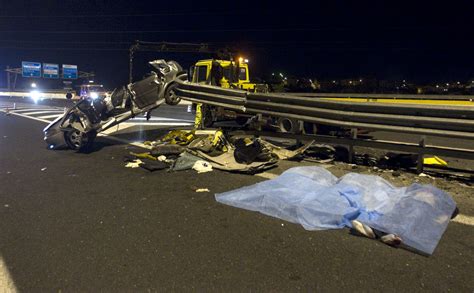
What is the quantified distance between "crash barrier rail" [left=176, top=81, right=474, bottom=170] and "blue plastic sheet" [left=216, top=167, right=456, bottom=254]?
4.21ft

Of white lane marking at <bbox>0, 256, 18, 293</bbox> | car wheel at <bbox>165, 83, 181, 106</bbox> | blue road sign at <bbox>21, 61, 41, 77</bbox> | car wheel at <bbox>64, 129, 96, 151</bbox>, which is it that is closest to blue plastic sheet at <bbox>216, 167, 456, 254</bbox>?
white lane marking at <bbox>0, 256, 18, 293</bbox>

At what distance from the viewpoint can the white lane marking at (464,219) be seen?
12.9 ft

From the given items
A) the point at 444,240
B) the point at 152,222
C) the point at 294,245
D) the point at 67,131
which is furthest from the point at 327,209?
the point at 67,131

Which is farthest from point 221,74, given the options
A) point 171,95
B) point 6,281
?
point 6,281

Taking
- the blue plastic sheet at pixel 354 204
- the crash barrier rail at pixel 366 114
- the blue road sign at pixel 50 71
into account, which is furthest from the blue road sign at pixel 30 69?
the blue plastic sheet at pixel 354 204

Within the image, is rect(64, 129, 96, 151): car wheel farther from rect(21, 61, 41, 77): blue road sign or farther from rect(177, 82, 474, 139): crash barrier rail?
rect(21, 61, 41, 77): blue road sign

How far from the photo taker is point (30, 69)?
66.0 m

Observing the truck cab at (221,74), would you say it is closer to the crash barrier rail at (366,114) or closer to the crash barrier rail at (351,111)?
the crash barrier rail at (351,111)

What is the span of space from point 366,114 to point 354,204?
233cm

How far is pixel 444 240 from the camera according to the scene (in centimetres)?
349

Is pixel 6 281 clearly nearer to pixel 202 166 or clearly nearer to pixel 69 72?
pixel 202 166

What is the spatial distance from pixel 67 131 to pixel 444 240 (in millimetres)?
7385

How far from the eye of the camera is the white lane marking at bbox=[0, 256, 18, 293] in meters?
2.66

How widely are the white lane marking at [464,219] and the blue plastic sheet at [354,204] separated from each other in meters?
0.12
